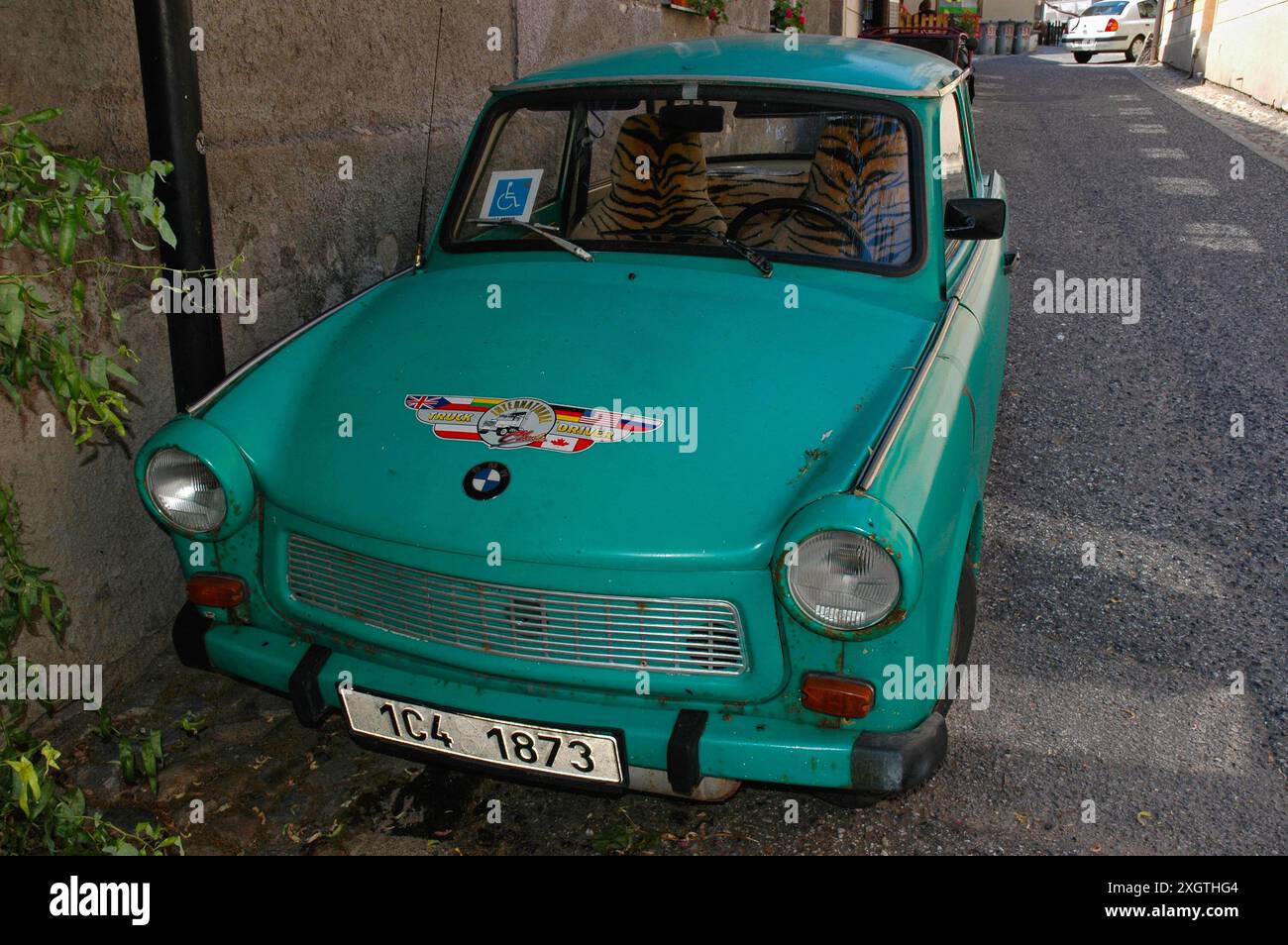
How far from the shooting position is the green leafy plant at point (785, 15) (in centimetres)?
1250

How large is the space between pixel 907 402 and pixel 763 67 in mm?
1385

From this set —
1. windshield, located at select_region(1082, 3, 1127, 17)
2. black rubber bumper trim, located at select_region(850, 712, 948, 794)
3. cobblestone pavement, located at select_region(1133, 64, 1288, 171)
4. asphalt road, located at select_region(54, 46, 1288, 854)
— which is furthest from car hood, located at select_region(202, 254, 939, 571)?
windshield, located at select_region(1082, 3, 1127, 17)

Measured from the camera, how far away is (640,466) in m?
2.54

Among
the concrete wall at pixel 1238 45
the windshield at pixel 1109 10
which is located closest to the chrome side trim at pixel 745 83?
the concrete wall at pixel 1238 45

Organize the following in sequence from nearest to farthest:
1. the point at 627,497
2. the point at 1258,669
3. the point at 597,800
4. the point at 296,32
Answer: the point at 627,497
the point at 597,800
the point at 1258,669
the point at 296,32

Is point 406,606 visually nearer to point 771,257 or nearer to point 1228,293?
point 771,257

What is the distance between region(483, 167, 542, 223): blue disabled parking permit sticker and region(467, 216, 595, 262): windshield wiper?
0.05ft

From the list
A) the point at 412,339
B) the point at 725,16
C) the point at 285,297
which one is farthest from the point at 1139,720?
the point at 725,16

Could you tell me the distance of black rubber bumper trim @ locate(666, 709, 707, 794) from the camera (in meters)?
2.30

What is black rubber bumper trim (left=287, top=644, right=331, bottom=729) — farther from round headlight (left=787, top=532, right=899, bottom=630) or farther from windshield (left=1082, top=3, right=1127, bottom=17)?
windshield (left=1082, top=3, right=1127, bottom=17)

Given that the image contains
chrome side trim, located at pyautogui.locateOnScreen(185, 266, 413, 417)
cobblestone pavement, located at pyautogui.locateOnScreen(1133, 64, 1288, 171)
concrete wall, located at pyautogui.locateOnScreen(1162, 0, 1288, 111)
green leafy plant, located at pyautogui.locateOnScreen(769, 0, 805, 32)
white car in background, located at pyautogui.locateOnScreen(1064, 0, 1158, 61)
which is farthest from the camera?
white car in background, located at pyautogui.locateOnScreen(1064, 0, 1158, 61)

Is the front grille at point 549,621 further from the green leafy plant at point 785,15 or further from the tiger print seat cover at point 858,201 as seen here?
the green leafy plant at point 785,15

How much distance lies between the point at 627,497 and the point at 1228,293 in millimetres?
6102
